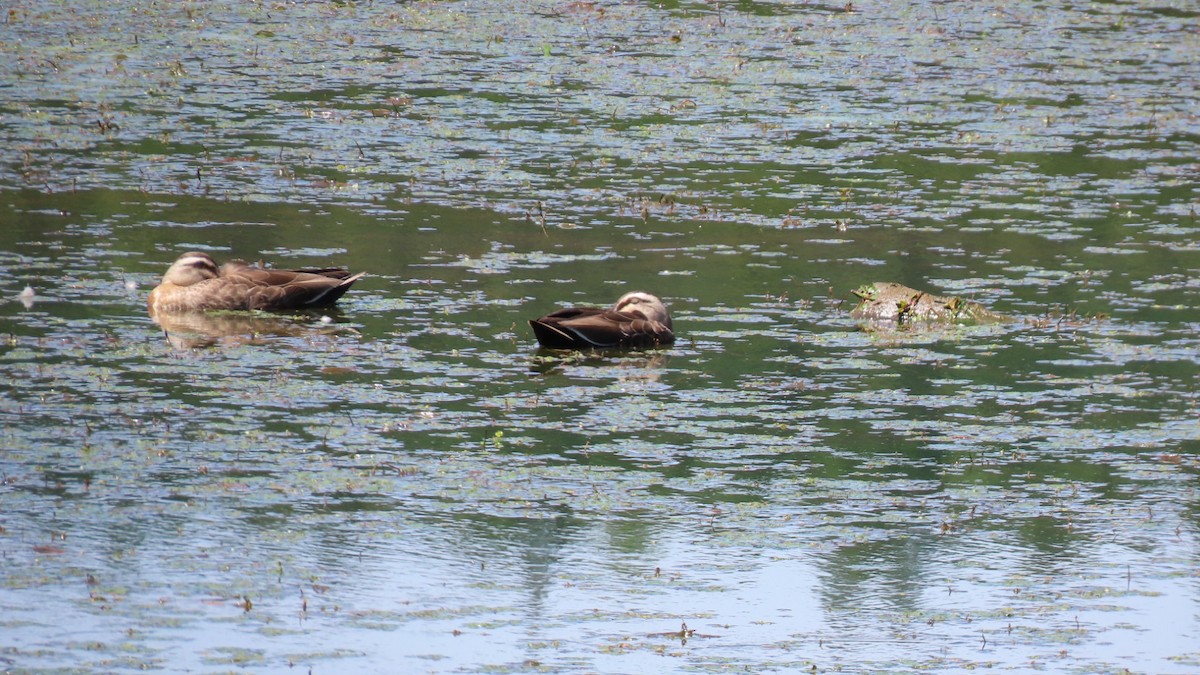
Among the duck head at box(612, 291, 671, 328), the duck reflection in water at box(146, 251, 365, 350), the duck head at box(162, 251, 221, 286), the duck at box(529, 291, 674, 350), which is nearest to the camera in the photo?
the duck at box(529, 291, 674, 350)

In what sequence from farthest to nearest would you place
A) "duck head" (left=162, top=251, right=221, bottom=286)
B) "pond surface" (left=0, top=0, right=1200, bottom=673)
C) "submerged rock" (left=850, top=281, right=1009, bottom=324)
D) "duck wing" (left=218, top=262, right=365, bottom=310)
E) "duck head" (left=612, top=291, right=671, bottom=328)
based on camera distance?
"submerged rock" (left=850, top=281, right=1009, bottom=324), "duck wing" (left=218, top=262, right=365, bottom=310), "duck head" (left=162, top=251, right=221, bottom=286), "duck head" (left=612, top=291, right=671, bottom=328), "pond surface" (left=0, top=0, right=1200, bottom=673)

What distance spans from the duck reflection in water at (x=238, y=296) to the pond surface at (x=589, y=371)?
0.36ft

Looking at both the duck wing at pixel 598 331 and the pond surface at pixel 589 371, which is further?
the duck wing at pixel 598 331

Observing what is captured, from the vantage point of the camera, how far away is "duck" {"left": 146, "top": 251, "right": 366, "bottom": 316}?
46.8 ft

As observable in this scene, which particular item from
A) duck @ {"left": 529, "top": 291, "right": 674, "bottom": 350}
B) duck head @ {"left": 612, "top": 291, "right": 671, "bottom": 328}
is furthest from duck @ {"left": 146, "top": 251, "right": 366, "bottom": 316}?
duck head @ {"left": 612, "top": 291, "right": 671, "bottom": 328}

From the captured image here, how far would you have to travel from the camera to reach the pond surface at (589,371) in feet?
29.0

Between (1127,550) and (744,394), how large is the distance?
316 centimetres

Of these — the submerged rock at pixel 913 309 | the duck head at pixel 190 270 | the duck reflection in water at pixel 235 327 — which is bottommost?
the duck reflection in water at pixel 235 327

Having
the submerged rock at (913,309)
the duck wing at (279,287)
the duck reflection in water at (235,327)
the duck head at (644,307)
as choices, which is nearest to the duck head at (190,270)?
the duck wing at (279,287)

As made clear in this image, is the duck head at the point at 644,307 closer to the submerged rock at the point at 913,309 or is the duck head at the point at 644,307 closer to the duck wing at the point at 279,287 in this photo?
the submerged rock at the point at 913,309

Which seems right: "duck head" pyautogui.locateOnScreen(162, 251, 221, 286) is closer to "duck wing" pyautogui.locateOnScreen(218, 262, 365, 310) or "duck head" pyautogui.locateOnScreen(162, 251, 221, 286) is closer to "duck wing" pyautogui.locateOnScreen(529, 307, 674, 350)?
"duck wing" pyautogui.locateOnScreen(218, 262, 365, 310)

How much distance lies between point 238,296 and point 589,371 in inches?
110

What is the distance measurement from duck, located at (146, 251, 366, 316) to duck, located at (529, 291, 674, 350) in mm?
1721

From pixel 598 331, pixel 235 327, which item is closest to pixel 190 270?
pixel 235 327
